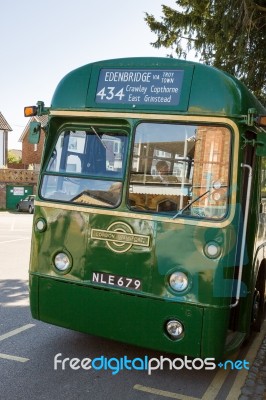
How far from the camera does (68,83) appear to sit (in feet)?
14.9

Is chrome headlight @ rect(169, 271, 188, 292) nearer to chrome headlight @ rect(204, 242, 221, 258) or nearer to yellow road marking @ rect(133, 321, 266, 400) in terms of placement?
chrome headlight @ rect(204, 242, 221, 258)

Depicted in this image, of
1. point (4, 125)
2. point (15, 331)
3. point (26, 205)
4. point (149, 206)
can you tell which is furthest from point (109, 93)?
point (4, 125)

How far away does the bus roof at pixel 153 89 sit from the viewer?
3.96 meters

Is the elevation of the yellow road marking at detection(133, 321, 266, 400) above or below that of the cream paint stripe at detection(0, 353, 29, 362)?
above

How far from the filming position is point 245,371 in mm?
4598

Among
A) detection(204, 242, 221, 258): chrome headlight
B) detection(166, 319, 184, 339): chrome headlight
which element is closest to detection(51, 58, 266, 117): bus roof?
detection(204, 242, 221, 258): chrome headlight

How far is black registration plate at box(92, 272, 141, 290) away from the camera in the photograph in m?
4.06

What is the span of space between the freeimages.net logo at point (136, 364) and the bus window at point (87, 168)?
5.65 feet

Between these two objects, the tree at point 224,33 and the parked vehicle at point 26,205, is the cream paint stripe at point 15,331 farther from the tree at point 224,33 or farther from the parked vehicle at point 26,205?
the parked vehicle at point 26,205

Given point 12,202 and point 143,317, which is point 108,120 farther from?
point 12,202

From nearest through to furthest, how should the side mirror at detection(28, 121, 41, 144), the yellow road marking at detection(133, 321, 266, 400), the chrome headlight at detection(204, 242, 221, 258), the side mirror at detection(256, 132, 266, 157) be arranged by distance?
the chrome headlight at detection(204, 242, 221, 258) → the yellow road marking at detection(133, 321, 266, 400) → the side mirror at detection(256, 132, 266, 157) → the side mirror at detection(28, 121, 41, 144)

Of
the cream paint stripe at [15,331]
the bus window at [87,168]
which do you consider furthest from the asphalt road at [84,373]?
the bus window at [87,168]

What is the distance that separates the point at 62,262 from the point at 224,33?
8225mm

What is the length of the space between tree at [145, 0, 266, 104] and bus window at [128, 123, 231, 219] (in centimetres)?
698
